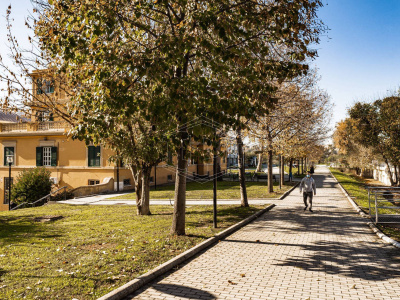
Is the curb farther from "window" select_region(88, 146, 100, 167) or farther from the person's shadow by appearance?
"window" select_region(88, 146, 100, 167)

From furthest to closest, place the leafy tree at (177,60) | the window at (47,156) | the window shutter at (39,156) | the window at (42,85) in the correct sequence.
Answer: the window shutter at (39,156) → the window at (47,156) → the window at (42,85) → the leafy tree at (177,60)

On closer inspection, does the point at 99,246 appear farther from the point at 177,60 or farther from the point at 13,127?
the point at 13,127

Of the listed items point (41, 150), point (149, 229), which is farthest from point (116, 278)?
point (41, 150)

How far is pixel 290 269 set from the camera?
21.4 ft

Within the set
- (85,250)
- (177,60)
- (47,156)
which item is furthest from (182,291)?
(47,156)

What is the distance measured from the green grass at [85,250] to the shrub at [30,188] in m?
9.37

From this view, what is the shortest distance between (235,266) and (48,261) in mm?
4050

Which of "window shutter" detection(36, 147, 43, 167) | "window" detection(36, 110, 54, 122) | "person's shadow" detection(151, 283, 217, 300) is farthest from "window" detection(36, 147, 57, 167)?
"person's shadow" detection(151, 283, 217, 300)

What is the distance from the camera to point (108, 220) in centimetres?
1267

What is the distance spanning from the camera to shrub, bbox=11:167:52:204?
2208 centimetres

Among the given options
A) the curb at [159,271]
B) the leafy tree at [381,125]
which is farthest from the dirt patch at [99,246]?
the leafy tree at [381,125]

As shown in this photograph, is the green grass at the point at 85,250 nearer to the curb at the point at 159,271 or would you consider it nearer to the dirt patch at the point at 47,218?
the curb at the point at 159,271

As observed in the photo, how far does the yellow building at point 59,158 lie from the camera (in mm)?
27062

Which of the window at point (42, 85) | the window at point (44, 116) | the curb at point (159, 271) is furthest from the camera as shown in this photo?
the window at point (44, 116)
